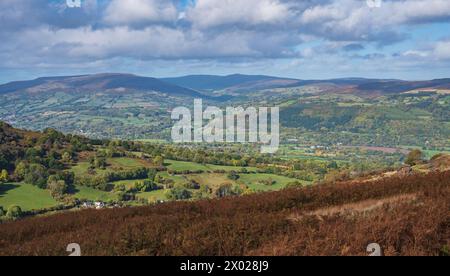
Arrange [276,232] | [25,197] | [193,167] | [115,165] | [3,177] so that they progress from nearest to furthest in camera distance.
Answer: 1. [276,232]
2. [25,197]
3. [3,177]
4. [115,165]
5. [193,167]

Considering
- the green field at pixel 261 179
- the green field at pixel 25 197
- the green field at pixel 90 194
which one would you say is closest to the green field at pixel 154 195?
the green field at pixel 90 194

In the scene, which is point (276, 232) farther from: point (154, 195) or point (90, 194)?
point (90, 194)

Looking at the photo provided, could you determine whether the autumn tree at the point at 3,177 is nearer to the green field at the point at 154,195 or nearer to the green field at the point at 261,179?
the green field at the point at 154,195

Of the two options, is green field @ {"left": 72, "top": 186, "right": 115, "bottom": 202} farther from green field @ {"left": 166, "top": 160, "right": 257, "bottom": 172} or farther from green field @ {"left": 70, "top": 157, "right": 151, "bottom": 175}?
green field @ {"left": 166, "top": 160, "right": 257, "bottom": 172}

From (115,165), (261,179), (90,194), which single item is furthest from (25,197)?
(261,179)

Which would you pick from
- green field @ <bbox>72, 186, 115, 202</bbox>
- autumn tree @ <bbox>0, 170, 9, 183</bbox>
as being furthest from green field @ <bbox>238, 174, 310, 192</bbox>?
autumn tree @ <bbox>0, 170, 9, 183</bbox>
